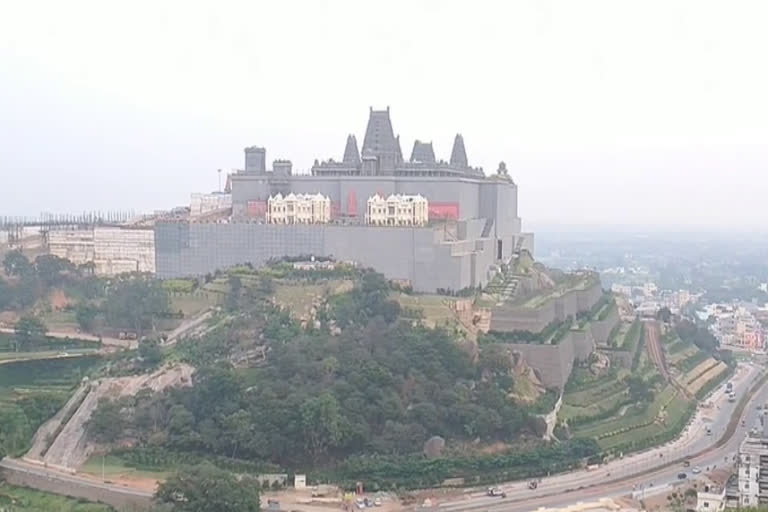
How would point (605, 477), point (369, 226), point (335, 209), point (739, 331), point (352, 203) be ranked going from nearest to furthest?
point (605, 477)
point (369, 226)
point (352, 203)
point (335, 209)
point (739, 331)

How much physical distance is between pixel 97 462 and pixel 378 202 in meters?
15.6

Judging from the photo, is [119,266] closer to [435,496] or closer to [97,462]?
[97,462]

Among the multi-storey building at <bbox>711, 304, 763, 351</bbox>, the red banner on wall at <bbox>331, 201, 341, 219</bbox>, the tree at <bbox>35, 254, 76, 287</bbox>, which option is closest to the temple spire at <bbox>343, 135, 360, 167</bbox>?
the red banner on wall at <bbox>331, 201, 341, 219</bbox>

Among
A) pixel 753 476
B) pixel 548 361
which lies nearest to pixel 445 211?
pixel 548 361

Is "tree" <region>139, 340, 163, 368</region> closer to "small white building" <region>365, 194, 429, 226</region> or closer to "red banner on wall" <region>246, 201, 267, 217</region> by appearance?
"red banner on wall" <region>246, 201, 267, 217</region>

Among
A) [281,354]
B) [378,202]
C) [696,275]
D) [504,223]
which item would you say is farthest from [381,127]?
[696,275]

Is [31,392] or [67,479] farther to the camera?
[31,392]

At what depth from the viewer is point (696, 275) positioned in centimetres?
10675

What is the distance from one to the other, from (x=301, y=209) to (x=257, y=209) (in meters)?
2.39

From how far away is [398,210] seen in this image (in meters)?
39.1

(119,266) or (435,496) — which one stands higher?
(119,266)

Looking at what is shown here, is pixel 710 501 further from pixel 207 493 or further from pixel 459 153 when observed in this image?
pixel 459 153

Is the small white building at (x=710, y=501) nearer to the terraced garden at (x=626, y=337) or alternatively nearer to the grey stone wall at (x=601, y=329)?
the grey stone wall at (x=601, y=329)

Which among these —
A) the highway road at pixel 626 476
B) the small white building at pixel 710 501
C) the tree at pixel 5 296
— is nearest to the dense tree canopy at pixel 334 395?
the highway road at pixel 626 476
